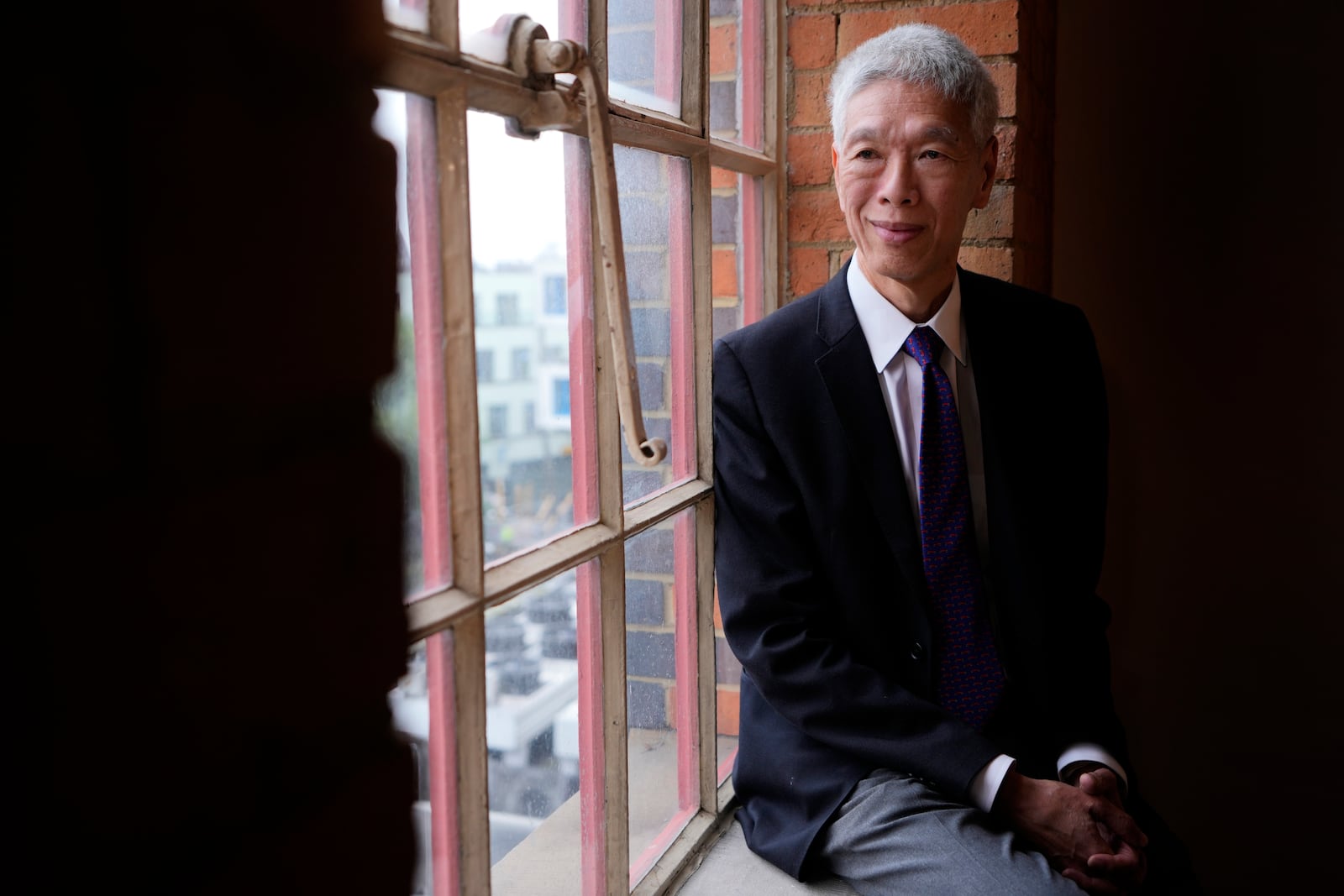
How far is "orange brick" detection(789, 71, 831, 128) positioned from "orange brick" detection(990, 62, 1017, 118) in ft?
0.93

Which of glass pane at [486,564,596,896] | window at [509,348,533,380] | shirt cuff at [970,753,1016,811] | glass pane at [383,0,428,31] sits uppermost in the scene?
glass pane at [383,0,428,31]

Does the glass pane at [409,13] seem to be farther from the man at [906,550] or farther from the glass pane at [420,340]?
the man at [906,550]

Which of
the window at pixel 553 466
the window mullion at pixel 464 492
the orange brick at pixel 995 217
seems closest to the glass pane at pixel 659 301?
the window at pixel 553 466

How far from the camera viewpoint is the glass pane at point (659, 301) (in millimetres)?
1319

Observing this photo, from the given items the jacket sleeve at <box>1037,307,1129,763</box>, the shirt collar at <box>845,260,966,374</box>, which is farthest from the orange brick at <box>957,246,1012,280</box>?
the shirt collar at <box>845,260,966,374</box>

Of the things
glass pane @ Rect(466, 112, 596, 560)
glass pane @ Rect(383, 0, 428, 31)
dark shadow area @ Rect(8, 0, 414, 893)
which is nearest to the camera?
dark shadow area @ Rect(8, 0, 414, 893)

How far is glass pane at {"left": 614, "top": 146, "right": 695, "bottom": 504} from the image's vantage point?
1319mm

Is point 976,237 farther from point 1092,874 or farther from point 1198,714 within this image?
point 1198,714

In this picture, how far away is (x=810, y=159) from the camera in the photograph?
6.09ft

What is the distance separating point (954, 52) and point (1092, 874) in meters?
1.05

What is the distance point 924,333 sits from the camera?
1497 mm

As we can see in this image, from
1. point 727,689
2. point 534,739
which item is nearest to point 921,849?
point 534,739

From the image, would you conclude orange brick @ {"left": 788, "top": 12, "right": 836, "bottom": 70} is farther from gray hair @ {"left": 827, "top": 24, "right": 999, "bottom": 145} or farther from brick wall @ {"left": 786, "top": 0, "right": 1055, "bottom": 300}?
gray hair @ {"left": 827, "top": 24, "right": 999, "bottom": 145}

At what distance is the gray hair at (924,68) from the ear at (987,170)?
0.05 meters
